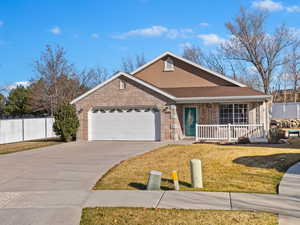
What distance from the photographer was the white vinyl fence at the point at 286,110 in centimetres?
3336

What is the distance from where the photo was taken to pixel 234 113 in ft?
70.3

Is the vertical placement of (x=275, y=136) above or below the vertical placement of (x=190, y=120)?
below

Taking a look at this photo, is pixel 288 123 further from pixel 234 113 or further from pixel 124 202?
pixel 124 202

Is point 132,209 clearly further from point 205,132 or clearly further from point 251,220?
point 205,132

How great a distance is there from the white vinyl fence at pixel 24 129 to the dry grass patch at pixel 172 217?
19231mm

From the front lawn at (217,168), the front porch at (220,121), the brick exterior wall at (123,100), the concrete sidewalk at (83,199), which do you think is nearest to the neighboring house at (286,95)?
the front porch at (220,121)

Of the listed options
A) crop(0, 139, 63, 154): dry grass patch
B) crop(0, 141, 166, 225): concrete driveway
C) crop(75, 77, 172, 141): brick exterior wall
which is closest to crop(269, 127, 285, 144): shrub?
crop(75, 77, 172, 141): brick exterior wall

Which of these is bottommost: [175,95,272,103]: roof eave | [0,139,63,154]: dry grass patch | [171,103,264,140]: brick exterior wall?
[0,139,63,154]: dry grass patch

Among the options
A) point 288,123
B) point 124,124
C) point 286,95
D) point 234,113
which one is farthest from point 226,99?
point 286,95

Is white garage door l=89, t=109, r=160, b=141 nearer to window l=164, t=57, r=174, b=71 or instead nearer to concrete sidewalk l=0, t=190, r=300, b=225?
window l=164, t=57, r=174, b=71

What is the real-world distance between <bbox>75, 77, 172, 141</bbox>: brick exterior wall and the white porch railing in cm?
211

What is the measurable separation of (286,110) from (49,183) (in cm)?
2935

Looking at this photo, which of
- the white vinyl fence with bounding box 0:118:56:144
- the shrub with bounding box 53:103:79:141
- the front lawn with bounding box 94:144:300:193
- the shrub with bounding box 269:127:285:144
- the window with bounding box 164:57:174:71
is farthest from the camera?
the window with bounding box 164:57:174:71

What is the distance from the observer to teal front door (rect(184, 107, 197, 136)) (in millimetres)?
22266
